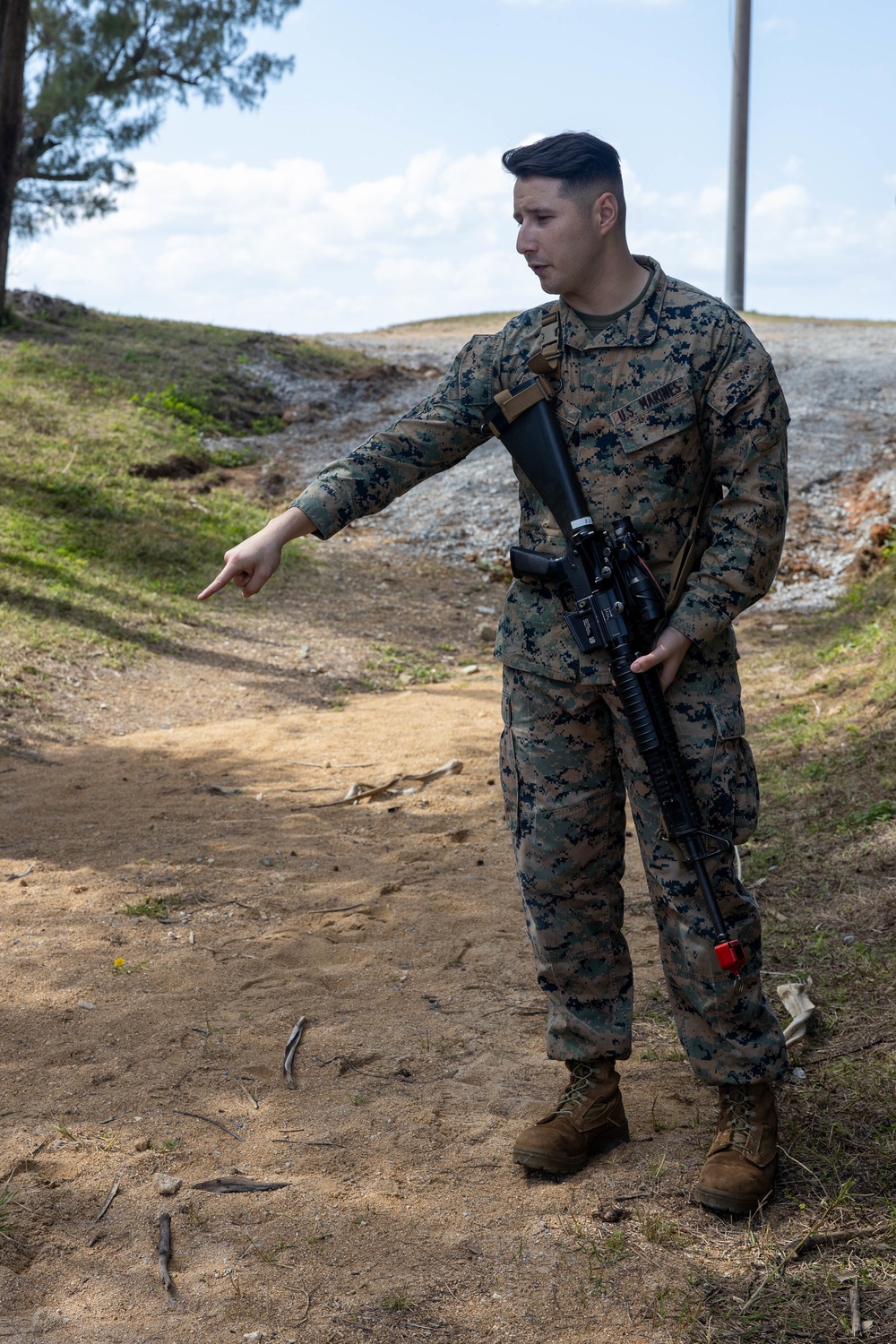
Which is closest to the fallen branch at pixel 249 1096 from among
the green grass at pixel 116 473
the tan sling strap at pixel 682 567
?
the tan sling strap at pixel 682 567

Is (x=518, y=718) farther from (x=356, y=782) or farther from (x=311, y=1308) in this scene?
(x=356, y=782)

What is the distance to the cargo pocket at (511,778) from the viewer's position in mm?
2744

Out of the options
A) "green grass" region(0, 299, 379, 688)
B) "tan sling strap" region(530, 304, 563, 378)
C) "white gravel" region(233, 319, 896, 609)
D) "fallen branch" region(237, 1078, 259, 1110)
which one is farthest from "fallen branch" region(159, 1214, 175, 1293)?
"white gravel" region(233, 319, 896, 609)

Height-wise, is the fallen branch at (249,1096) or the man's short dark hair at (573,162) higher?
the man's short dark hair at (573,162)

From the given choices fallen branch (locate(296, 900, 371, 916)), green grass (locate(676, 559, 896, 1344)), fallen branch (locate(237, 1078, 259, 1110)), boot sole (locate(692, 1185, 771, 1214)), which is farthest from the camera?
fallen branch (locate(296, 900, 371, 916))

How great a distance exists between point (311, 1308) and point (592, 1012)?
91 cm

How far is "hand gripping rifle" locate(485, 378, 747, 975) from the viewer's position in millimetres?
2498

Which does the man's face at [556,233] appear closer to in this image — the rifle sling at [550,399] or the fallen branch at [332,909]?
the rifle sling at [550,399]

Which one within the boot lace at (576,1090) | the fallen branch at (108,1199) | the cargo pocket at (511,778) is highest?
the cargo pocket at (511,778)

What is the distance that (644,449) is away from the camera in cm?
253

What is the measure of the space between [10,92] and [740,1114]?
48.0 feet

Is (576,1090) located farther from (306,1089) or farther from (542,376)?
(542,376)

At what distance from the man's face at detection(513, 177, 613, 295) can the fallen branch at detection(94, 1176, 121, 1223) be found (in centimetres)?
223

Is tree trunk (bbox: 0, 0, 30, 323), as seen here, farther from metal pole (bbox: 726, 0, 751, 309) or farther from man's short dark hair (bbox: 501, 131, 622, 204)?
man's short dark hair (bbox: 501, 131, 622, 204)
